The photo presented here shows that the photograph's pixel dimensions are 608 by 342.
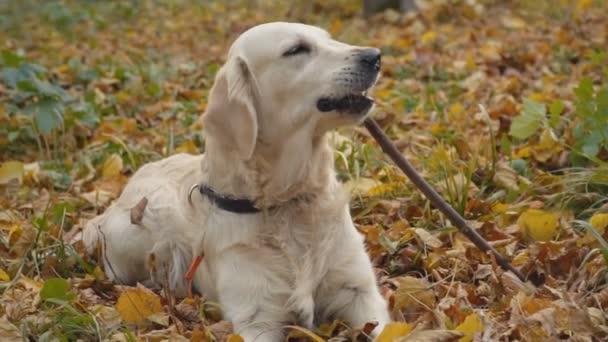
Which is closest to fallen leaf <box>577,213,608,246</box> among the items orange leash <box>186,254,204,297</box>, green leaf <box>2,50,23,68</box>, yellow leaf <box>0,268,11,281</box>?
orange leash <box>186,254,204,297</box>

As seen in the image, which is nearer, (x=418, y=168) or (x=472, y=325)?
(x=472, y=325)

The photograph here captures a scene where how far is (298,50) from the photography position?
11.5ft

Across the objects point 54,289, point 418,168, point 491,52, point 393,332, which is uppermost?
point 393,332

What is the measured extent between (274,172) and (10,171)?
2357 millimetres

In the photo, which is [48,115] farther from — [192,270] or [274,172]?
[274,172]

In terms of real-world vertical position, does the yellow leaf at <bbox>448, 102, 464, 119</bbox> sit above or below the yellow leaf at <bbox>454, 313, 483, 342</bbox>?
below

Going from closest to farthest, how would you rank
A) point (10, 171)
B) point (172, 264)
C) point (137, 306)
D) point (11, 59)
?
point (137, 306), point (172, 264), point (10, 171), point (11, 59)

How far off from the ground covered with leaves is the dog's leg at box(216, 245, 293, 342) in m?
0.08

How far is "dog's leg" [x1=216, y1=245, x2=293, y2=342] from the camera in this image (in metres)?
3.26

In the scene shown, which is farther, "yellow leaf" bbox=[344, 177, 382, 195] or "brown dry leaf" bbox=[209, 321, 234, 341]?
"yellow leaf" bbox=[344, 177, 382, 195]

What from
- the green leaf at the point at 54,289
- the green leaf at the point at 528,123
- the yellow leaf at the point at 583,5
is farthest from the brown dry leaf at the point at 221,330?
the yellow leaf at the point at 583,5

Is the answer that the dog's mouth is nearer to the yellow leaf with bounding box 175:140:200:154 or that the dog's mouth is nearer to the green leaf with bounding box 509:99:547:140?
the green leaf with bounding box 509:99:547:140

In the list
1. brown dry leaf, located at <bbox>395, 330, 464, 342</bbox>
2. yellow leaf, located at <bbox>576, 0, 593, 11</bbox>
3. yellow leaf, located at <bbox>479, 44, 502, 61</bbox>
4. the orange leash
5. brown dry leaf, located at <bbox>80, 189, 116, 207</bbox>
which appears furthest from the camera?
yellow leaf, located at <bbox>576, 0, 593, 11</bbox>

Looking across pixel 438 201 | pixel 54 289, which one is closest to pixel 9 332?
pixel 54 289
